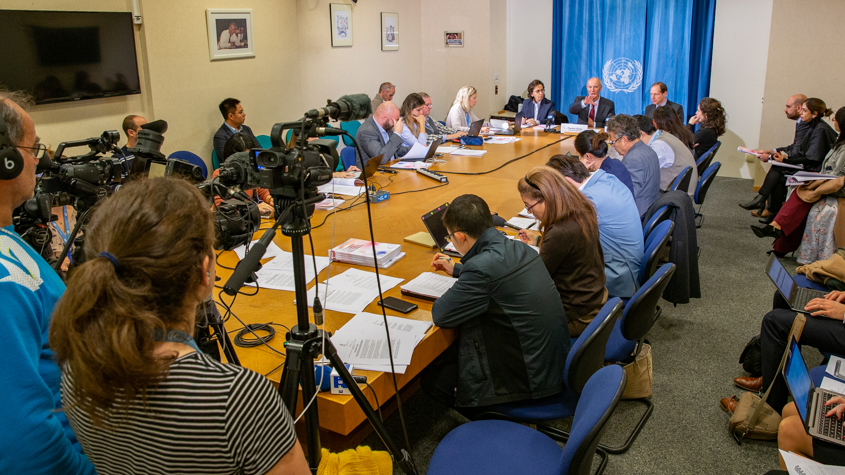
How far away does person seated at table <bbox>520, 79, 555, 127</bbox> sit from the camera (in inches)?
327

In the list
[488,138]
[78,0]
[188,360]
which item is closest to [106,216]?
[188,360]

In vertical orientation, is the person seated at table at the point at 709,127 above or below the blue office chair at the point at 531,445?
above

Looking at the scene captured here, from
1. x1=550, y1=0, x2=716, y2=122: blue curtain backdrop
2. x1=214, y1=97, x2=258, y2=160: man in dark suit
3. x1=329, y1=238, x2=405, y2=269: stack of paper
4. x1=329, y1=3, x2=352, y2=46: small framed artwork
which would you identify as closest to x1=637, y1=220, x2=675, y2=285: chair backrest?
x1=329, y1=238, x2=405, y2=269: stack of paper

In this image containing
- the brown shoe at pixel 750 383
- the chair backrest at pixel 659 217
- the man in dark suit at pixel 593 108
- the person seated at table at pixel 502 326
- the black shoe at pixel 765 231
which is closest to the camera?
the person seated at table at pixel 502 326

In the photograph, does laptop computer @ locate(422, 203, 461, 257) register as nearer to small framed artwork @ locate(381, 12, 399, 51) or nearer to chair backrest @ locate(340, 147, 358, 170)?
chair backrest @ locate(340, 147, 358, 170)

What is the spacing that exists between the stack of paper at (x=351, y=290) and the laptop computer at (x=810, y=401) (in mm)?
1629

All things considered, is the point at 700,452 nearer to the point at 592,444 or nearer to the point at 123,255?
the point at 592,444

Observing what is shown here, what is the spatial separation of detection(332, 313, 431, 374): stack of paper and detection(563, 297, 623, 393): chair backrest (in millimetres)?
550

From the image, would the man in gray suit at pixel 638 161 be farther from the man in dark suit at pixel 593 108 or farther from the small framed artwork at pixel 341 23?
the small framed artwork at pixel 341 23

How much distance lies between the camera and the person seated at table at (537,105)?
27.2 ft

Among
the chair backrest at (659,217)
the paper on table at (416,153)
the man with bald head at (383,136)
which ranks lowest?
the chair backrest at (659,217)

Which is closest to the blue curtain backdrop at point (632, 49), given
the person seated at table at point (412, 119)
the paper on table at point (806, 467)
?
the person seated at table at point (412, 119)

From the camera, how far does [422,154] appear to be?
5543 mm

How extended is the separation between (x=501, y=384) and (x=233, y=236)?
3.87 ft
